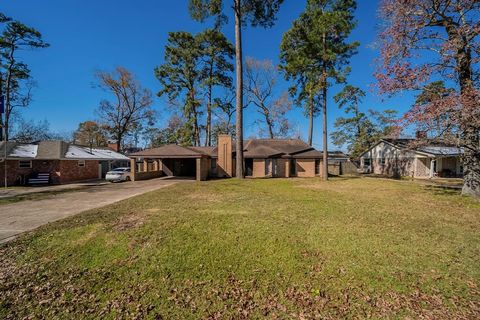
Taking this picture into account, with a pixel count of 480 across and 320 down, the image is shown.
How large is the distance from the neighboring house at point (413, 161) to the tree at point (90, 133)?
42305 millimetres

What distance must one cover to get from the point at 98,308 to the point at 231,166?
63.5ft

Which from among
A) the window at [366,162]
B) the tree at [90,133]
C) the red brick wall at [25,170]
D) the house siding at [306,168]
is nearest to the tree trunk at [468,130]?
the house siding at [306,168]

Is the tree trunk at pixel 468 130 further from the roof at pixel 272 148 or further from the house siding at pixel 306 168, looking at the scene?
the roof at pixel 272 148

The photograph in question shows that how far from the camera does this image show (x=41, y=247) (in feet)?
16.8

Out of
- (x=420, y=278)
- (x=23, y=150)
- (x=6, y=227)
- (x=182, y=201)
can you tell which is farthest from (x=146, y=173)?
(x=420, y=278)

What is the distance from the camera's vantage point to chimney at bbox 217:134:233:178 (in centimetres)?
2236

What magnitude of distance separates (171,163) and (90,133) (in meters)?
21.8

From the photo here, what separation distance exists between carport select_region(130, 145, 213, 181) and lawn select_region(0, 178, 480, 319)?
12.3m

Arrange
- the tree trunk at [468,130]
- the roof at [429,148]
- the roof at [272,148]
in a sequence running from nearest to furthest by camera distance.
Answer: the tree trunk at [468,130] < the roof at [429,148] < the roof at [272,148]

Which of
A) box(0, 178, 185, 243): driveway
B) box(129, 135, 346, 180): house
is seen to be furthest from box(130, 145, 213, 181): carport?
box(0, 178, 185, 243): driveway

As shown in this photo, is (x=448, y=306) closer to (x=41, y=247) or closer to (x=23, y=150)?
(x=41, y=247)

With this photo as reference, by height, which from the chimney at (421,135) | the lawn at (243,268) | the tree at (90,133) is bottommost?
the lawn at (243,268)

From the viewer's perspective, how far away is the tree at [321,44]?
16812 mm

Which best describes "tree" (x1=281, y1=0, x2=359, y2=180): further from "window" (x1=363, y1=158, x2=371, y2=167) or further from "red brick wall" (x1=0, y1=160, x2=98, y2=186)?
"red brick wall" (x1=0, y1=160, x2=98, y2=186)
